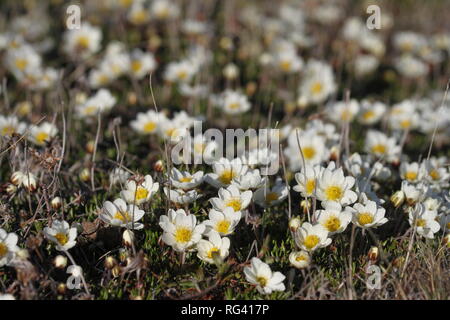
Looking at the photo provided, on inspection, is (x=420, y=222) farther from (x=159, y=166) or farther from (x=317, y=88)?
(x=317, y=88)

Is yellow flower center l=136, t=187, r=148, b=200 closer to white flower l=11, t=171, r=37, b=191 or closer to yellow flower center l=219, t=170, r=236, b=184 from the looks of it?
yellow flower center l=219, t=170, r=236, b=184

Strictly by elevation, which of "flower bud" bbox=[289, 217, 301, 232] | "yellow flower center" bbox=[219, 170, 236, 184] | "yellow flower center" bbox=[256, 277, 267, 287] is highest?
"yellow flower center" bbox=[219, 170, 236, 184]

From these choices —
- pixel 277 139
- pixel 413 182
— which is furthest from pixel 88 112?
pixel 413 182

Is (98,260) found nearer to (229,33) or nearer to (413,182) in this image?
(413,182)

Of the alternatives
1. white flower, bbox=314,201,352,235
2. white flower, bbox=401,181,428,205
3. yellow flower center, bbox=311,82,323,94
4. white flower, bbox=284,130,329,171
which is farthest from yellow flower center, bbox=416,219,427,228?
yellow flower center, bbox=311,82,323,94

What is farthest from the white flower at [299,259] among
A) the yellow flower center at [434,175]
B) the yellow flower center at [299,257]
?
the yellow flower center at [434,175]

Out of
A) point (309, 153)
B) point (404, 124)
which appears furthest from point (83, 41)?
point (404, 124)
